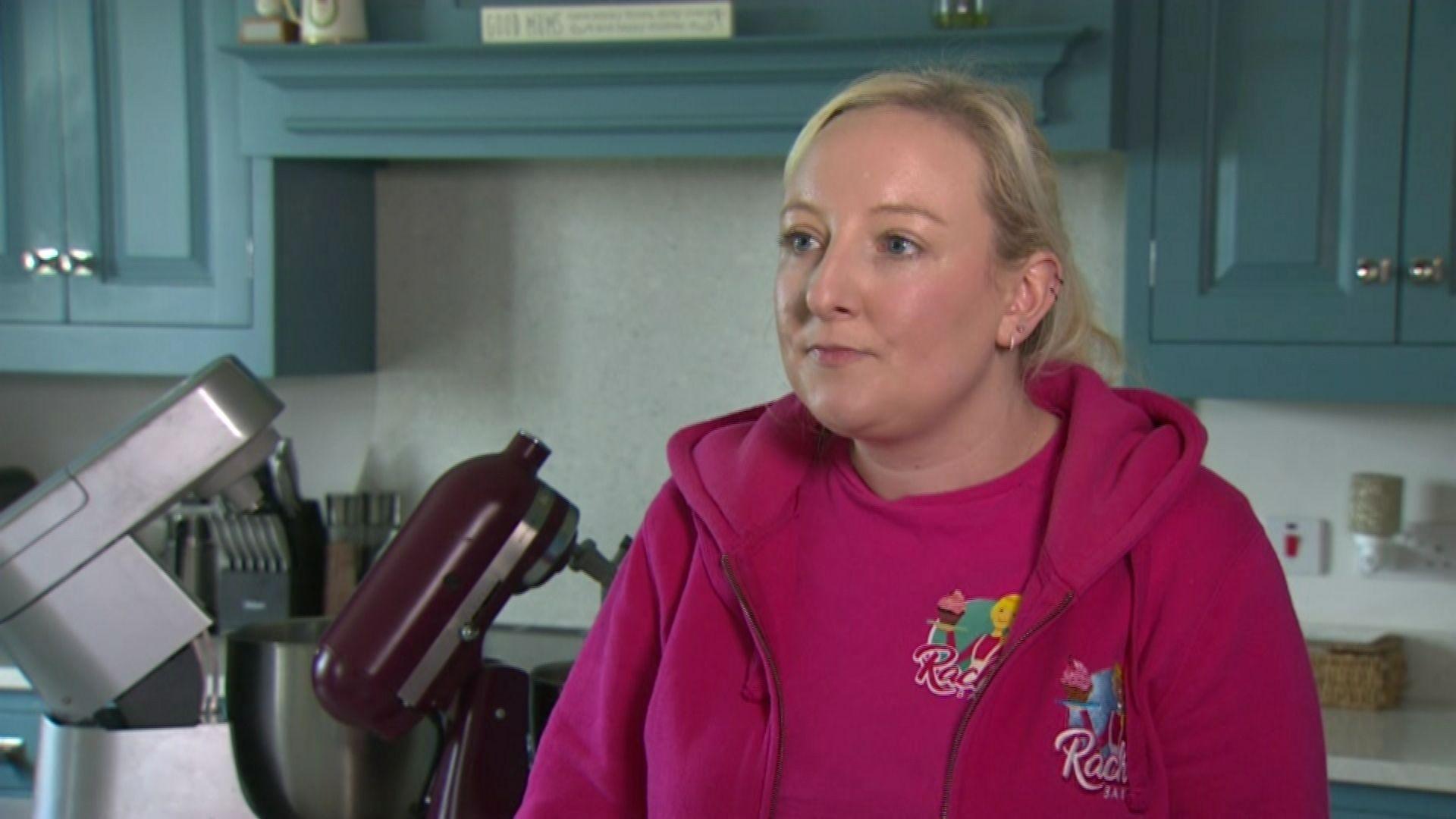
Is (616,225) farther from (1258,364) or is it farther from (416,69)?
(1258,364)

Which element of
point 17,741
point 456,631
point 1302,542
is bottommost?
point 17,741

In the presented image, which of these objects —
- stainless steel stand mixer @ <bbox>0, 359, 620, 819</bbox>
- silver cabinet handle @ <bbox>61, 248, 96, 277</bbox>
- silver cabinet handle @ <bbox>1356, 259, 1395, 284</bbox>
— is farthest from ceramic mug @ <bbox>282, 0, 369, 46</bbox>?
silver cabinet handle @ <bbox>1356, 259, 1395, 284</bbox>

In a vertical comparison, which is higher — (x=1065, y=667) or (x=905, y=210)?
(x=905, y=210)

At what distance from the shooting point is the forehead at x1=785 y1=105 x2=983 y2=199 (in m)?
1.34

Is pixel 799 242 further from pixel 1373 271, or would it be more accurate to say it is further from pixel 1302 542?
pixel 1302 542

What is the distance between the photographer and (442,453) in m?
3.20

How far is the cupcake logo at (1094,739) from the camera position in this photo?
1239 millimetres

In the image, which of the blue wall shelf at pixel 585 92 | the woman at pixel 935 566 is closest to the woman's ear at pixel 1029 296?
the woman at pixel 935 566

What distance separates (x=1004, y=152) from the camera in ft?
4.52

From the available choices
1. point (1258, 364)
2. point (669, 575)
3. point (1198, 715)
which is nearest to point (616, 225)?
point (1258, 364)

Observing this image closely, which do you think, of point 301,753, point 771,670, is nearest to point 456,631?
point 301,753

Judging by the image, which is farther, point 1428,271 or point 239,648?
point 1428,271

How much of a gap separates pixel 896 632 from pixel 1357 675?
1544 millimetres

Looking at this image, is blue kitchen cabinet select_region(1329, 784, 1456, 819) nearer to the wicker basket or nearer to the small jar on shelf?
the wicker basket
